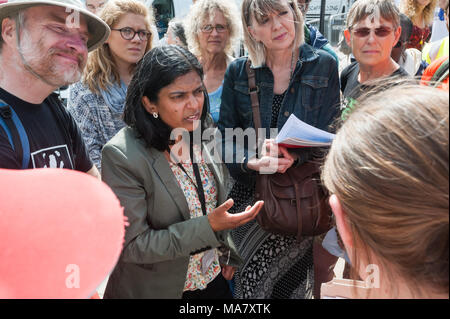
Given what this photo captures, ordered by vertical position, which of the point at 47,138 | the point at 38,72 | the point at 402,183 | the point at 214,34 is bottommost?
the point at 47,138

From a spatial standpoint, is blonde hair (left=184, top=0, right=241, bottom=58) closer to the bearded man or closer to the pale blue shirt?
the pale blue shirt

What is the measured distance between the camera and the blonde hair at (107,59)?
8.96 ft

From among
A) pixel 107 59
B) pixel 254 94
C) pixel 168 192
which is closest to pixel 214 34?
pixel 107 59

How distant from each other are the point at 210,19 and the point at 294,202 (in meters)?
1.84

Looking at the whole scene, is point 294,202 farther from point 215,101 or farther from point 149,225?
point 215,101

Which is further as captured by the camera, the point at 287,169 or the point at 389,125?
the point at 287,169

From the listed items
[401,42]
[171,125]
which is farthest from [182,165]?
[401,42]

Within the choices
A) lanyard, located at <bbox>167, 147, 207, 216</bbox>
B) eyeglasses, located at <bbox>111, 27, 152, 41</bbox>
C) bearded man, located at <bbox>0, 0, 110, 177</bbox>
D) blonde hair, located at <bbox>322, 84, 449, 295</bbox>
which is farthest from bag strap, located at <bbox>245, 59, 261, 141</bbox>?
blonde hair, located at <bbox>322, 84, 449, 295</bbox>

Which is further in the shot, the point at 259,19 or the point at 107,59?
the point at 107,59

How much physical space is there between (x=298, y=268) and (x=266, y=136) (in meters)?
0.79

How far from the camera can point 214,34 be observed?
3020 millimetres

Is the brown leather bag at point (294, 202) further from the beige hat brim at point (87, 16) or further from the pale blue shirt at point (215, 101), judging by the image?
the beige hat brim at point (87, 16)

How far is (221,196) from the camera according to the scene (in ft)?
6.22

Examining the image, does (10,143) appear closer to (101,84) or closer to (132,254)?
(132,254)
